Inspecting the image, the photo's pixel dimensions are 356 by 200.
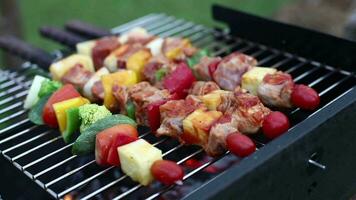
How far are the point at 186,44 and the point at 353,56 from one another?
3.13 ft

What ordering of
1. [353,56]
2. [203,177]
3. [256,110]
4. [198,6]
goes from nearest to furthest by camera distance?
[203,177] → [256,110] → [353,56] → [198,6]

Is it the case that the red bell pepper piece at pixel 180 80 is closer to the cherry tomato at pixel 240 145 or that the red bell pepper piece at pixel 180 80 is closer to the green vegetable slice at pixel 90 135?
the green vegetable slice at pixel 90 135

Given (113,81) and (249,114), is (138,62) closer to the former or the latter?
(113,81)

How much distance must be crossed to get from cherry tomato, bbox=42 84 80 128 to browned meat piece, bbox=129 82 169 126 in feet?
1.09

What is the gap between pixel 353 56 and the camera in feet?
9.64

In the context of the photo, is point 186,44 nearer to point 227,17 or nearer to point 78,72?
point 227,17

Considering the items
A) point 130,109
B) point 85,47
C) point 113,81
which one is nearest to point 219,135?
point 130,109

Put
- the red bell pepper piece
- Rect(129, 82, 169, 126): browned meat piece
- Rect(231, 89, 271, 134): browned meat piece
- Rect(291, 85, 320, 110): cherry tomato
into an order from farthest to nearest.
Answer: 1. the red bell pepper piece
2. Rect(129, 82, 169, 126): browned meat piece
3. Rect(291, 85, 320, 110): cherry tomato
4. Rect(231, 89, 271, 134): browned meat piece

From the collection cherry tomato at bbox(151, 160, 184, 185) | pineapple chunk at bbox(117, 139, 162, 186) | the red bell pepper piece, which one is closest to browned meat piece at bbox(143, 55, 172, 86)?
the red bell pepper piece

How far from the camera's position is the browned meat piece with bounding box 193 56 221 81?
9.60ft

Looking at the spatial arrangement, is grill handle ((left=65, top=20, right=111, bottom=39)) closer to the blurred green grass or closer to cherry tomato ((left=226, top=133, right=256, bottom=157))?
cherry tomato ((left=226, top=133, right=256, bottom=157))

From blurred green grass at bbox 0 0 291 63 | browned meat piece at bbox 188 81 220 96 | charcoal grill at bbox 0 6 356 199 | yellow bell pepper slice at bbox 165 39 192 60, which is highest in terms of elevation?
yellow bell pepper slice at bbox 165 39 192 60

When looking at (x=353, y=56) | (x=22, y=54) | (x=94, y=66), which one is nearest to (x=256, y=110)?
(x=353, y=56)

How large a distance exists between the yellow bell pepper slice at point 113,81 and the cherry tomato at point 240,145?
32.2 inches
